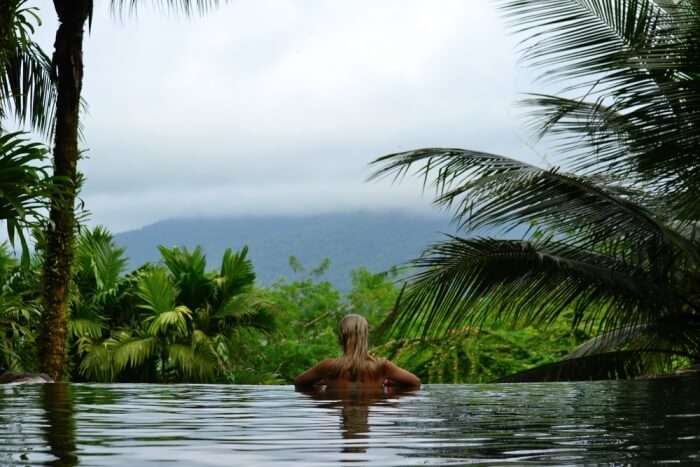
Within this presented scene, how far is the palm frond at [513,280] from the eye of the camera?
36.7 ft

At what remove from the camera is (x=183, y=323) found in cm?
2036

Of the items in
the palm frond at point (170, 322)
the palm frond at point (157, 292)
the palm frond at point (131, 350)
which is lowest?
the palm frond at point (131, 350)

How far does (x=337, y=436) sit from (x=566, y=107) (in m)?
7.48

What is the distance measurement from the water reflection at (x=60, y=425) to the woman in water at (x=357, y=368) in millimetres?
1780

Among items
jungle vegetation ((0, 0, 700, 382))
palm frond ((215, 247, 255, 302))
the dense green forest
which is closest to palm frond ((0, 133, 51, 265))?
jungle vegetation ((0, 0, 700, 382))

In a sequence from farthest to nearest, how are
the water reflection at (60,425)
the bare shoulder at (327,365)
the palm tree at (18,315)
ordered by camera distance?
1. the palm tree at (18,315)
2. the bare shoulder at (327,365)
3. the water reflection at (60,425)

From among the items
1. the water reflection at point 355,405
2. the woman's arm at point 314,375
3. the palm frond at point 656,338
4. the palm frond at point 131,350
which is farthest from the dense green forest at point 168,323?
Answer: the water reflection at point 355,405

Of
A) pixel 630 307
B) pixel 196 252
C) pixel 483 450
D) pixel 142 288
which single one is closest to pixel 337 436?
pixel 483 450

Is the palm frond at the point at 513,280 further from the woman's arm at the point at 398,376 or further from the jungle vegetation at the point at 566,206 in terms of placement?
the woman's arm at the point at 398,376

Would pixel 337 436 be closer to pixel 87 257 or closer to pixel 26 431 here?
pixel 26 431

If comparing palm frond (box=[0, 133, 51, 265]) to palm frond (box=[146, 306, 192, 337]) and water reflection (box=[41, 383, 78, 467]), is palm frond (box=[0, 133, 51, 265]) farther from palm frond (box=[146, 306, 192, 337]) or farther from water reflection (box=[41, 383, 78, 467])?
palm frond (box=[146, 306, 192, 337])

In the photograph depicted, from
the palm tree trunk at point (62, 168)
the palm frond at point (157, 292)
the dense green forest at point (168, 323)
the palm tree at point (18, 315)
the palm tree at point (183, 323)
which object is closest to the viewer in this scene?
the palm tree trunk at point (62, 168)

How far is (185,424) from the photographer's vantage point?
5605 mm

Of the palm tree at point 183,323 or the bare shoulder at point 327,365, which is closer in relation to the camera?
the bare shoulder at point 327,365
